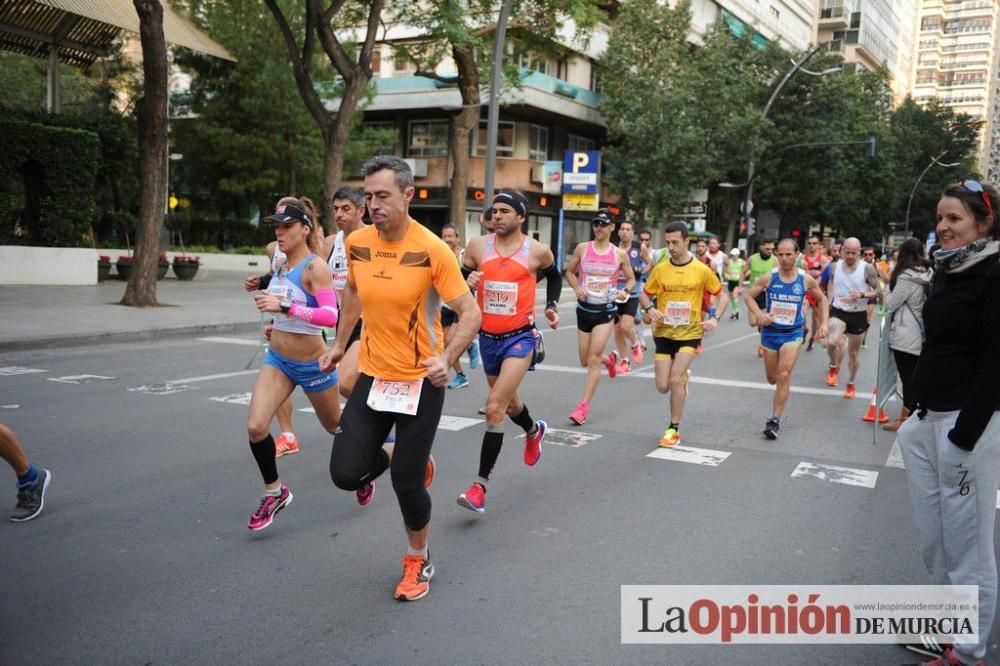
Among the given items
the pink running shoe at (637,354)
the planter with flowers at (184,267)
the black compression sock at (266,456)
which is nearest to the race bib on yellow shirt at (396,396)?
the black compression sock at (266,456)

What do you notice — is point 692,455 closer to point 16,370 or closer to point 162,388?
point 162,388

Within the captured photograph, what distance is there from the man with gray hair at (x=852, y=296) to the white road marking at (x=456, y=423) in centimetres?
526

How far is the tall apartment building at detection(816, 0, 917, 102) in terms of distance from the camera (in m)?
81.1

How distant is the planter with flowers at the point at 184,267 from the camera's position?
27.0 m

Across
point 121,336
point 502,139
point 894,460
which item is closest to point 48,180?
point 121,336

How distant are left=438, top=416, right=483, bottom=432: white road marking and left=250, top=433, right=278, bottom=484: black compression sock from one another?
2.95m

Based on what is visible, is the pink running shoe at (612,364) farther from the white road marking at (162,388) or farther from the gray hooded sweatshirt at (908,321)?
the white road marking at (162,388)

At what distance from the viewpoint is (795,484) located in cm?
643

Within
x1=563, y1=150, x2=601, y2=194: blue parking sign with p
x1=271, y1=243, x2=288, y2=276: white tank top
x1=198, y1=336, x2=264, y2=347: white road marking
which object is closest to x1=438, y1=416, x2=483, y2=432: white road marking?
x1=271, y1=243, x2=288, y2=276: white tank top

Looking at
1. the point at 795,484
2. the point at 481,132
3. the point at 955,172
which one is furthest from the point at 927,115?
the point at 795,484

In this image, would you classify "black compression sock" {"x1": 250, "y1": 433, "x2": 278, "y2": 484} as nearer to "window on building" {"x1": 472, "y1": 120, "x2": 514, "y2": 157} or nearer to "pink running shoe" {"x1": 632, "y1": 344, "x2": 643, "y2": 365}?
"pink running shoe" {"x1": 632, "y1": 344, "x2": 643, "y2": 365}

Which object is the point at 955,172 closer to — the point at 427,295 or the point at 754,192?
the point at 754,192

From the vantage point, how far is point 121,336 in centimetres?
1350

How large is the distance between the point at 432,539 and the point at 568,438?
3.05 metres
